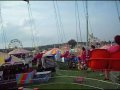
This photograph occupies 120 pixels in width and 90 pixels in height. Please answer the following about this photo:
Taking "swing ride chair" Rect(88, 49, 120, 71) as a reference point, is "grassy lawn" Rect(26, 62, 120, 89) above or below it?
below

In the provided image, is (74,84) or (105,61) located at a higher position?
(105,61)

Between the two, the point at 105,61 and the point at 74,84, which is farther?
the point at 74,84

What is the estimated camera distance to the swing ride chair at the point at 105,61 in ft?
30.3

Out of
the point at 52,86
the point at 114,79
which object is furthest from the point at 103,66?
the point at 52,86

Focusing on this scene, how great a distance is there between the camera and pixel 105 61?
9.28 metres

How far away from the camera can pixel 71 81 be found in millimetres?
22969

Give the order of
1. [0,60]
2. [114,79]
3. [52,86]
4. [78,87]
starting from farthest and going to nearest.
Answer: [0,60] < [52,86] < [78,87] < [114,79]

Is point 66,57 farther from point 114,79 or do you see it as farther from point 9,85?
point 114,79

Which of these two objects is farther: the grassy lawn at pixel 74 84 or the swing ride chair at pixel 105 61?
the grassy lawn at pixel 74 84

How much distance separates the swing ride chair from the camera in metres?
9.23

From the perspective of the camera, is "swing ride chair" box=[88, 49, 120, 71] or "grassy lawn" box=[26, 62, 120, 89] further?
"grassy lawn" box=[26, 62, 120, 89]

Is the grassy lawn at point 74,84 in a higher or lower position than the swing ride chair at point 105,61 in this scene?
lower

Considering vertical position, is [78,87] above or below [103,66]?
below

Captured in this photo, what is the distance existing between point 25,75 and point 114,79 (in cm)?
783
